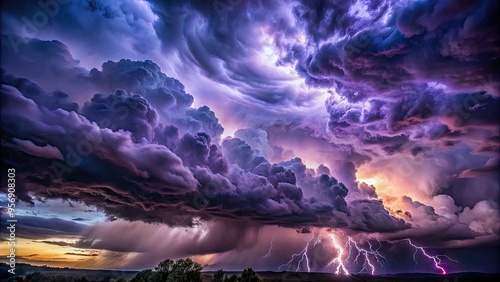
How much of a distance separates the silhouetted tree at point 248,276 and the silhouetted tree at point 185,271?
1038cm

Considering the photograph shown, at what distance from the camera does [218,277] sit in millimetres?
78500

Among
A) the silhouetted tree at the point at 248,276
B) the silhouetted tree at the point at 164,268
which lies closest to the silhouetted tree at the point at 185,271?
the silhouetted tree at the point at 164,268

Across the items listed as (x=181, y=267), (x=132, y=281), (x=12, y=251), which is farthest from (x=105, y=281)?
(x=12, y=251)

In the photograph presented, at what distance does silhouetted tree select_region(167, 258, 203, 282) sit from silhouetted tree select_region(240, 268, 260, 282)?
34.1 ft

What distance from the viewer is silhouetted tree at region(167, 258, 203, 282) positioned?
243 feet

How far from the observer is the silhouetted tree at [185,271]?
74.1m

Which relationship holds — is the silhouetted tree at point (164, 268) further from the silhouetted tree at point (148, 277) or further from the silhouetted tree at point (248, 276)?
the silhouetted tree at point (248, 276)

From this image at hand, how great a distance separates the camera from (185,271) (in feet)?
249

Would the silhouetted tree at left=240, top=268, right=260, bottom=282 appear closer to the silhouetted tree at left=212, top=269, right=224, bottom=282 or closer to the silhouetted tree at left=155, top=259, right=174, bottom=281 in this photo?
the silhouetted tree at left=212, top=269, right=224, bottom=282

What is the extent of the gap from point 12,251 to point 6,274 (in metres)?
24.7

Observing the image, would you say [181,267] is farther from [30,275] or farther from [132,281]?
[30,275]

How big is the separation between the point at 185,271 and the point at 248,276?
14.7 metres

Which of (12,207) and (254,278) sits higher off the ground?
(12,207)

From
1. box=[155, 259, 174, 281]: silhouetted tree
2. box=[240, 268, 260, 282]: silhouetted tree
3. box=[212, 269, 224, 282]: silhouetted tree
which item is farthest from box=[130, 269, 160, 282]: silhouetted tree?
box=[240, 268, 260, 282]: silhouetted tree
